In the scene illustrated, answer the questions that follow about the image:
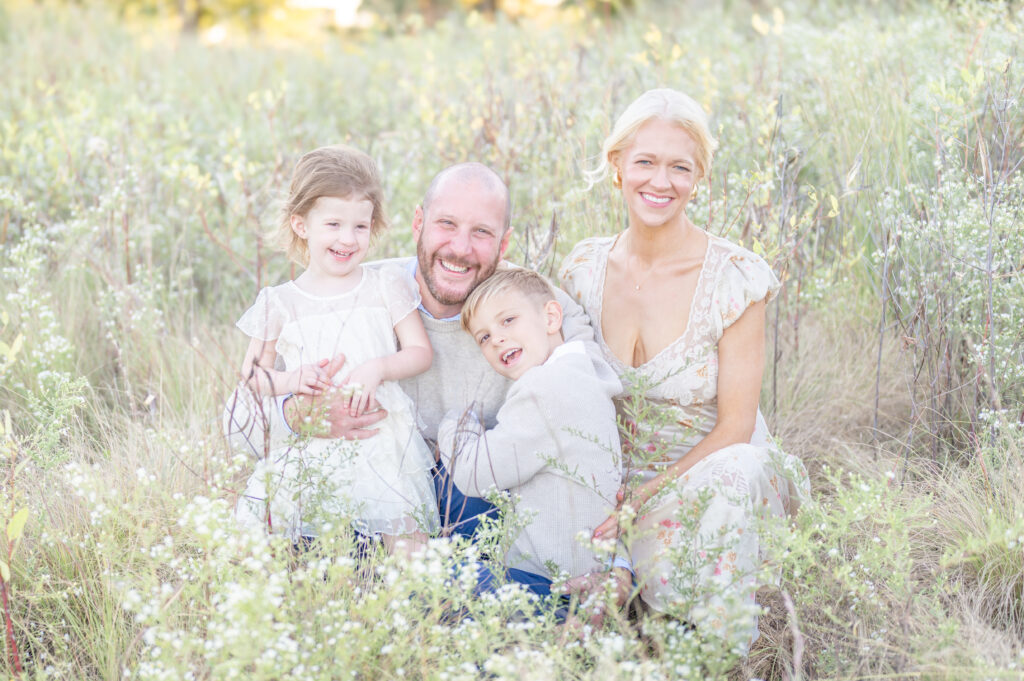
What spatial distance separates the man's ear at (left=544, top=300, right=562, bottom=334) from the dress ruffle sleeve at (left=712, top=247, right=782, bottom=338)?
20.4 inches

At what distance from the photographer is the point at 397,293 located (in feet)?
10.3

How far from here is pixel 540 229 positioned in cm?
Answer: 438

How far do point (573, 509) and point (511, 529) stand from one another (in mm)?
213

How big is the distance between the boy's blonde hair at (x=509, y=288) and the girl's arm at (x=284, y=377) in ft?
1.68

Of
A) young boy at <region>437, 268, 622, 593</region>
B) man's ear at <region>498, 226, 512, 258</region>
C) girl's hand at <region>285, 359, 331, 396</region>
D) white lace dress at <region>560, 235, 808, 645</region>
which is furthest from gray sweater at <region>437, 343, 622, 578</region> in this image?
man's ear at <region>498, 226, 512, 258</region>

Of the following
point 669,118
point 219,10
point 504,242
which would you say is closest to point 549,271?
point 504,242

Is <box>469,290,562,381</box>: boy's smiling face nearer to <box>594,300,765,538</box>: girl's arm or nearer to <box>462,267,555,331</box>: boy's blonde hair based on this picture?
<box>462,267,555,331</box>: boy's blonde hair

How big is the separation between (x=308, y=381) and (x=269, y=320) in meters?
0.34

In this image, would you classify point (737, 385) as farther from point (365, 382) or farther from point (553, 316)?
point (365, 382)

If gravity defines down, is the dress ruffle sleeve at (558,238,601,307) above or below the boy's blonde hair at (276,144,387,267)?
below

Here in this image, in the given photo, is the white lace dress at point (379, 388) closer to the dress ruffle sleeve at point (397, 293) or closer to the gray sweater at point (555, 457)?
the dress ruffle sleeve at point (397, 293)

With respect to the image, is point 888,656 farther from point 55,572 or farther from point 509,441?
point 55,572

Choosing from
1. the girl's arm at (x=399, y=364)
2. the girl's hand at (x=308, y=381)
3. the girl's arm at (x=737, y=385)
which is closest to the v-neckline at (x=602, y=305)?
the girl's arm at (x=737, y=385)

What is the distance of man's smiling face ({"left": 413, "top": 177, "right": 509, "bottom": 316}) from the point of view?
312 centimetres
